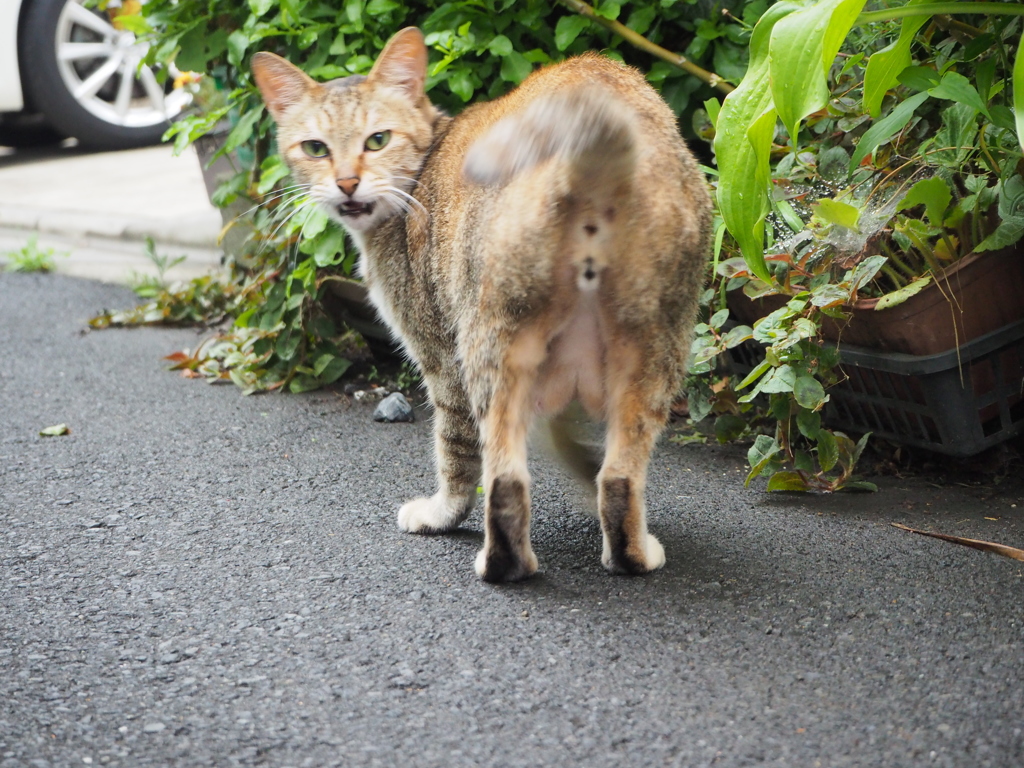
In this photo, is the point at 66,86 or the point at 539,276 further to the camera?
the point at 66,86

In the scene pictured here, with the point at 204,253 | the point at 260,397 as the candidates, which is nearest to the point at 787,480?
the point at 260,397

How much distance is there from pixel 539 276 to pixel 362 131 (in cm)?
91

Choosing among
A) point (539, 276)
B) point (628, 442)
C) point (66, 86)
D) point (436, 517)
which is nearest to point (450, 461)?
point (436, 517)

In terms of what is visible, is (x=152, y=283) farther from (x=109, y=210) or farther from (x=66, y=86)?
(x=66, y=86)

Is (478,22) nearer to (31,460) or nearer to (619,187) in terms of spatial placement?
(619,187)

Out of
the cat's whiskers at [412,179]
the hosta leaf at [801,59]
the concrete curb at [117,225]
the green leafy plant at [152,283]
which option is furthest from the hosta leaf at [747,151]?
the concrete curb at [117,225]

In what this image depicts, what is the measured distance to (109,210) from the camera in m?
6.77

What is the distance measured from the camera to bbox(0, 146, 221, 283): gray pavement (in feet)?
19.6

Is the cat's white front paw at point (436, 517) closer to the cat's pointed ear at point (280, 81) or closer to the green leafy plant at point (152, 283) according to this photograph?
the cat's pointed ear at point (280, 81)

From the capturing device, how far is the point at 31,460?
3316mm

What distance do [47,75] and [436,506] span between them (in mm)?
5944

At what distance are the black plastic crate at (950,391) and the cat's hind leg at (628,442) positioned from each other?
2.25 feet

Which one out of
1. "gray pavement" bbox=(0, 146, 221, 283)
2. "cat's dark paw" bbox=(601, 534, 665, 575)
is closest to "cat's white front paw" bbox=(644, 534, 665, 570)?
"cat's dark paw" bbox=(601, 534, 665, 575)

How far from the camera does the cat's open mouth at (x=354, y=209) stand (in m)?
2.79
